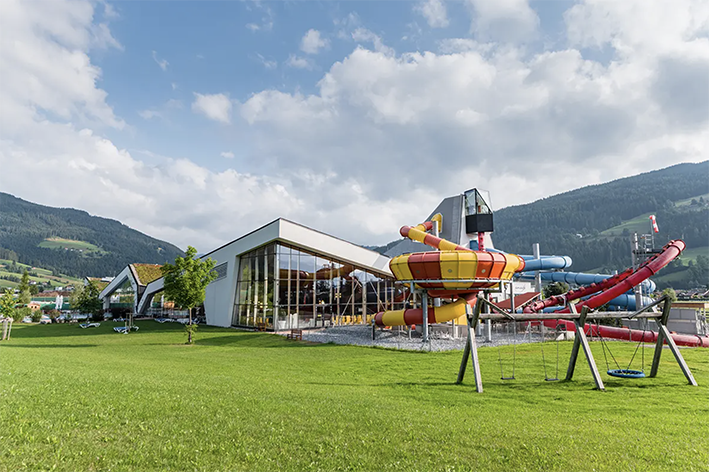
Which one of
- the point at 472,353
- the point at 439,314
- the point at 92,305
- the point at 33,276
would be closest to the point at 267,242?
the point at 439,314

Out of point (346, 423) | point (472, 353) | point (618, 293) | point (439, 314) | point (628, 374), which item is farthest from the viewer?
point (618, 293)

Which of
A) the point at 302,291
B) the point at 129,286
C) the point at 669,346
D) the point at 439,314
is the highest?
the point at 129,286

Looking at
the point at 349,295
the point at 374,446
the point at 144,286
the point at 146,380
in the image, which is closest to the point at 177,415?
the point at 374,446

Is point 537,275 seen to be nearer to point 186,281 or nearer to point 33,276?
point 186,281

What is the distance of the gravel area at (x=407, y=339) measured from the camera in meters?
21.8

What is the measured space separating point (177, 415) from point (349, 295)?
94.5 feet

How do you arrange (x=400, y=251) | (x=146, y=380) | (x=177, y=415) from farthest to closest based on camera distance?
(x=400, y=251), (x=146, y=380), (x=177, y=415)

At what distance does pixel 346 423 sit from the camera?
6.82 m

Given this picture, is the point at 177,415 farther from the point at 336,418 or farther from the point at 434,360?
the point at 434,360

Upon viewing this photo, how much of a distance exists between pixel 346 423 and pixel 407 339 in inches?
736

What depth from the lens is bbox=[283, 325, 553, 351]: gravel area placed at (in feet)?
71.4

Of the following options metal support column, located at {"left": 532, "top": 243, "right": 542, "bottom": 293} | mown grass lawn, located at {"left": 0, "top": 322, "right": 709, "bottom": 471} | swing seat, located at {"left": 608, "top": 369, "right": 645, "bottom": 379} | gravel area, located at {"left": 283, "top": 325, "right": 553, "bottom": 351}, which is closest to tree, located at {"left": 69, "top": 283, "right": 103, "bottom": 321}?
gravel area, located at {"left": 283, "top": 325, "right": 553, "bottom": 351}

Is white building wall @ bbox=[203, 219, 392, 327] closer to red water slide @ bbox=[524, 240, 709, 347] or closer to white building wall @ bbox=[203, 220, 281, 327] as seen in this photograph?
white building wall @ bbox=[203, 220, 281, 327]

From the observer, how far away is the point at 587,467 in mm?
5184
